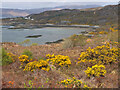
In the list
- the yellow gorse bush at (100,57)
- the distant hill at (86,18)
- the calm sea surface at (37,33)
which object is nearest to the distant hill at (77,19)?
the distant hill at (86,18)

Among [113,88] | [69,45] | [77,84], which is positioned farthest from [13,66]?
[69,45]

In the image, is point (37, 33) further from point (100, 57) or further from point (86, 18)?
point (86, 18)

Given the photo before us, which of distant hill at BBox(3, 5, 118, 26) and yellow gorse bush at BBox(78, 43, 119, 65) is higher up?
distant hill at BBox(3, 5, 118, 26)

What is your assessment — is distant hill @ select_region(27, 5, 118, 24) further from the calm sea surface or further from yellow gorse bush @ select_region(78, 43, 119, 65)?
yellow gorse bush @ select_region(78, 43, 119, 65)

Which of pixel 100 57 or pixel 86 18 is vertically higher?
pixel 86 18

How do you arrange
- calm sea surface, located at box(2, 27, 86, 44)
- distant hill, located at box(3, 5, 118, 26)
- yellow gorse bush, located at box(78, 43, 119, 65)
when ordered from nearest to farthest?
yellow gorse bush, located at box(78, 43, 119, 65) → calm sea surface, located at box(2, 27, 86, 44) → distant hill, located at box(3, 5, 118, 26)

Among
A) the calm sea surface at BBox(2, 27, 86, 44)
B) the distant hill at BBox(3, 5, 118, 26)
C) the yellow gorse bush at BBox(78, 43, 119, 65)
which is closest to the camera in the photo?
the yellow gorse bush at BBox(78, 43, 119, 65)

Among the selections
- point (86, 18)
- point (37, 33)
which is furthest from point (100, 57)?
point (86, 18)

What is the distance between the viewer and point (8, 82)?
5.72 m

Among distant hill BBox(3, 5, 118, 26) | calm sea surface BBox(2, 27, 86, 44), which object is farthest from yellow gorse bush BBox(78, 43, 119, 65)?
distant hill BBox(3, 5, 118, 26)

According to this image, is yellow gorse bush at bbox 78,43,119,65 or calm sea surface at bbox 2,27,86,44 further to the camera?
calm sea surface at bbox 2,27,86,44

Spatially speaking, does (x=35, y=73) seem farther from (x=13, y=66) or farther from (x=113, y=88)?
(x=113, y=88)

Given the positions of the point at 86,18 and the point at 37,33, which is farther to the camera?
the point at 86,18

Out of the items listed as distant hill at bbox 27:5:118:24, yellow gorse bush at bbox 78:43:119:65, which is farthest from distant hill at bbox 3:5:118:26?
yellow gorse bush at bbox 78:43:119:65
